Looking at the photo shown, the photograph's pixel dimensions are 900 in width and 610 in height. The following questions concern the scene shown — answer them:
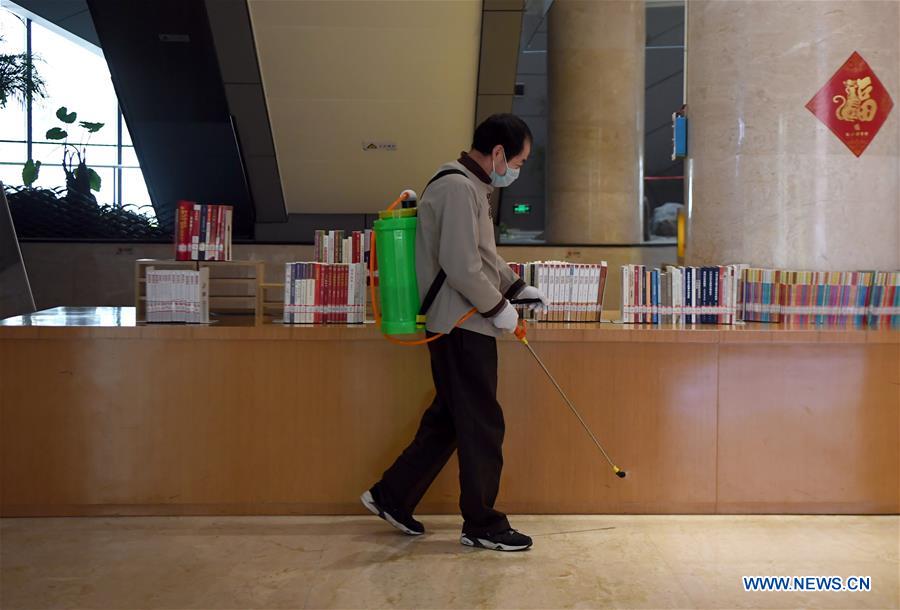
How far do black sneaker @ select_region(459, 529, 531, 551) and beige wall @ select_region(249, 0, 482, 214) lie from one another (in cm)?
513

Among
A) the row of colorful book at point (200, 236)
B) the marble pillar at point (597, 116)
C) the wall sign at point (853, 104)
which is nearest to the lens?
the wall sign at point (853, 104)

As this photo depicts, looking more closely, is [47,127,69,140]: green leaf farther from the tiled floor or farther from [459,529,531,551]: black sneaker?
[459,529,531,551]: black sneaker

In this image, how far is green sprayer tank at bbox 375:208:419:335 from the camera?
3623mm

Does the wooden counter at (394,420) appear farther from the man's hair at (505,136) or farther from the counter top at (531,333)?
the man's hair at (505,136)

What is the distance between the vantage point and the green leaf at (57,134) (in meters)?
11.1

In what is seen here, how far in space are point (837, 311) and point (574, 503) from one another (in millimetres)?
1569

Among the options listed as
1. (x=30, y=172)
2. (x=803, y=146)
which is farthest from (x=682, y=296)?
(x=30, y=172)

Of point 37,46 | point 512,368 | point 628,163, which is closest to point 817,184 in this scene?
point 512,368

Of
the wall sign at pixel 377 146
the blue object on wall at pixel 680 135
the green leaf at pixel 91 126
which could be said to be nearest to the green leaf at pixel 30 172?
the green leaf at pixel 91 126

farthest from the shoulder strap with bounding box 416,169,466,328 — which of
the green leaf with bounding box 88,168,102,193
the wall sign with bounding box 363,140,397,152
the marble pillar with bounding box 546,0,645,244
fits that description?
the green leaf with bounding box 88,168,102,193

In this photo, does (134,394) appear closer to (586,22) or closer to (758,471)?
(758,471)

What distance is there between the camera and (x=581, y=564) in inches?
138

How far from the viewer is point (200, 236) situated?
506cm

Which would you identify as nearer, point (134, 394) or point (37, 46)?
point (134, 394)
